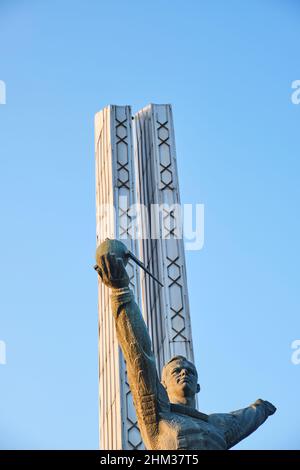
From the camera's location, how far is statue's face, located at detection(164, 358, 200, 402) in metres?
7.55

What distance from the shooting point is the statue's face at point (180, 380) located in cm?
755

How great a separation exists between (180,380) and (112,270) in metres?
1.12

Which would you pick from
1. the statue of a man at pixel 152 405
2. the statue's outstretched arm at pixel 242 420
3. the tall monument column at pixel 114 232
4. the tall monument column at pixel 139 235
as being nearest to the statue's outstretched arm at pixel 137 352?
the statue of a man at pixel 152 405

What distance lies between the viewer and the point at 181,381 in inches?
298

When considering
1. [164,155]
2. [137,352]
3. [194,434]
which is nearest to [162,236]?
[164,155]

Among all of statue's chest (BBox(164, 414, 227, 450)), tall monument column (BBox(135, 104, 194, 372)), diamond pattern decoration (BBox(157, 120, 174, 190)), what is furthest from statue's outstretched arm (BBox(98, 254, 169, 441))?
diamond pattern decoration (BBox(157, 120, 174, 190))

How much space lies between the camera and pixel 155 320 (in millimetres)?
23828

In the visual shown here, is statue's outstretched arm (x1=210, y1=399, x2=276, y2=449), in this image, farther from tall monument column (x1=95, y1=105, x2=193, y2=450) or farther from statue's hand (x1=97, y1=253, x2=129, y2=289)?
tall monument column (x1=95, y1=105, x2=193, y2=450)

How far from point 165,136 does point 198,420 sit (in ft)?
65.5

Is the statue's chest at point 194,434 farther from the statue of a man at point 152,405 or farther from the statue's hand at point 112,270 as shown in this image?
the statue's hand at point 112,270

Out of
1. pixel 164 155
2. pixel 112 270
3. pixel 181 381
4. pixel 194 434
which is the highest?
pixel 164 155

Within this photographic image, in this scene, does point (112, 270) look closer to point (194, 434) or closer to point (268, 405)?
point (194, 434)

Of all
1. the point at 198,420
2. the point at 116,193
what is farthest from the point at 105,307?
the point at 198,420

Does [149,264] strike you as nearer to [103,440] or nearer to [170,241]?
[170,241]
